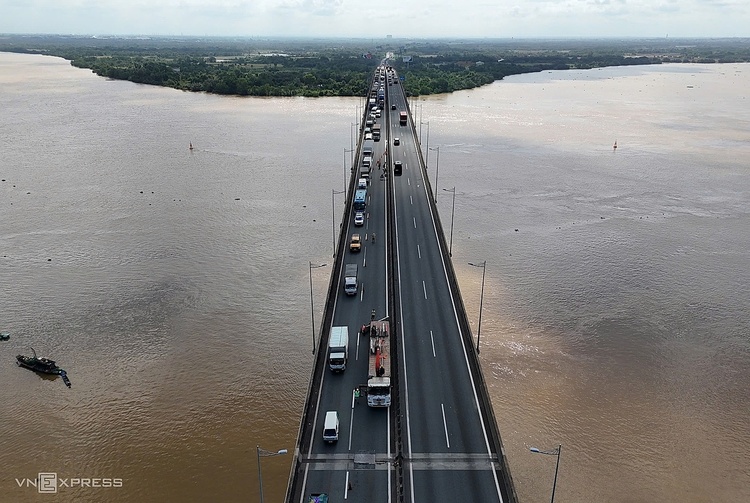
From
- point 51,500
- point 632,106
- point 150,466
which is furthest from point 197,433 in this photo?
point 632,106

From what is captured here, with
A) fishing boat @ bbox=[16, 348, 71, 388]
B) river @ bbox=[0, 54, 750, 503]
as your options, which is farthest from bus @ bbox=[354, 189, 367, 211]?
fishing boat @ bbox=[16, 348, 71, 388]

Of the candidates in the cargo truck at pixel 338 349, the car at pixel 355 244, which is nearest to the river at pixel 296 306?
the car at pixel 355 244

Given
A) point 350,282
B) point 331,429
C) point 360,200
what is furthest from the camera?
point 360,200

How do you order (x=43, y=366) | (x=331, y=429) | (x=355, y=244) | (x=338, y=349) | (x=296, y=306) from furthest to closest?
1. (x=355, y=244)
2. (x=296, y=306)
3. (x=43, y=366)
4. (x=338, y=349)
5. (x=331, y=429)
